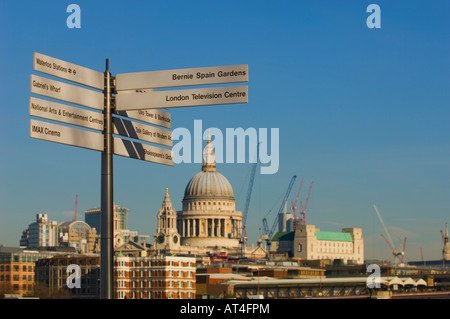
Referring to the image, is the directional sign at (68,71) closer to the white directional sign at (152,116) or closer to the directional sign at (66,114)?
the directional sign at (66,114)

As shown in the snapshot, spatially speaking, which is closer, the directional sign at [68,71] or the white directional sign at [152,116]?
the directional sign at [68,71]

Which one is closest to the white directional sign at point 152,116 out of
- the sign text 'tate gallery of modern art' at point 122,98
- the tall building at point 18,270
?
the sign text 'tate gallery of modern art' at point 122,98

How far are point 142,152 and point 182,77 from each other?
2.25 m

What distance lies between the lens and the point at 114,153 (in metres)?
22.2

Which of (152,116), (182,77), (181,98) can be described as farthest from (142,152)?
(182,77)

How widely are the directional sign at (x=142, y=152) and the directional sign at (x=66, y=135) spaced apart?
1.55 feet

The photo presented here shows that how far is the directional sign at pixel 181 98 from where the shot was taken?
843 inches

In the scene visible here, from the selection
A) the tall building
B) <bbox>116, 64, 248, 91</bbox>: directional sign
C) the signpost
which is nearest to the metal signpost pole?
the signpost

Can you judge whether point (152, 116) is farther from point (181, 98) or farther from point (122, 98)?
point (181, 98)

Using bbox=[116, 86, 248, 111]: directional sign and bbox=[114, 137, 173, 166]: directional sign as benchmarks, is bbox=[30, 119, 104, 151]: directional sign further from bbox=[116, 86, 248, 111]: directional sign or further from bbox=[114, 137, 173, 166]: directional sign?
bbox=[116, 86, 248, 111]: directional sign

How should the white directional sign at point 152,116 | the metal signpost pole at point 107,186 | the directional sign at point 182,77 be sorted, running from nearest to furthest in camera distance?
the directional sign at point 182,77 < the metal signpost pole at point 107,186 < the white directional sign at point 152,116

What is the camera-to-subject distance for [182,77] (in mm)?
21859
